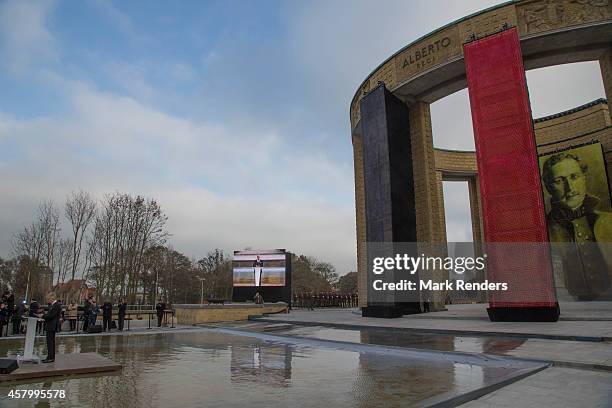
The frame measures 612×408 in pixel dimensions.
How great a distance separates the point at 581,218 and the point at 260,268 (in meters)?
27.7

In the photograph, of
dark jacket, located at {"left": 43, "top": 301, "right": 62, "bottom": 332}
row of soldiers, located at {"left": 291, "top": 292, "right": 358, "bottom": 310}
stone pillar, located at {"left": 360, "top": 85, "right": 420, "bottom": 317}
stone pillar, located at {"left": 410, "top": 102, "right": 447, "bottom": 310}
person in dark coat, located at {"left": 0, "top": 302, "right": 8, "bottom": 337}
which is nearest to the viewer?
dark jacket, located at {"left": 43, "top": 301, "right": 62, "bottom": 332}

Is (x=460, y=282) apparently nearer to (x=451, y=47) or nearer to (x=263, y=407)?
(x=451, y=47)

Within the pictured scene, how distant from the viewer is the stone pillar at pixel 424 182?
22766 millimetres

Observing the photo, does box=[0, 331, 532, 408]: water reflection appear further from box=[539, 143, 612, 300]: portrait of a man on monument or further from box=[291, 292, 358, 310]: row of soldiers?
box=[291, 292, 358, 310]: row of soldiers

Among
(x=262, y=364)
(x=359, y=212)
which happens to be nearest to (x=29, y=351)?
(x=262, y=364)

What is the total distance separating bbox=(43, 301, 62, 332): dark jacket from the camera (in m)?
7.91

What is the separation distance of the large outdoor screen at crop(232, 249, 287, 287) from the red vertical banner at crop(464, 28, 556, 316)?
26.2 metres

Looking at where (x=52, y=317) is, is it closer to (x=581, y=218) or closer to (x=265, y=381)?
(x=265, y=381)

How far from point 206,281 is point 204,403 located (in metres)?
56.6

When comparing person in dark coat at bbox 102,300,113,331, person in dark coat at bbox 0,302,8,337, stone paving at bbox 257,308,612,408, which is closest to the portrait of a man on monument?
stone paving at bbox 257,308,612,408

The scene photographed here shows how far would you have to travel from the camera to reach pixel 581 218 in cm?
2934

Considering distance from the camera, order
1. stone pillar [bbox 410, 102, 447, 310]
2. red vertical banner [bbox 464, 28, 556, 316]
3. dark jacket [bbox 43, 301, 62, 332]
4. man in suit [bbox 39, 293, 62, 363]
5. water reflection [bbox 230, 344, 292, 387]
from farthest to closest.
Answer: stone pillar [bbox 410, 102, 447, 310] → red vertical banner [bbox 464, 28, 556, 316] → dark jacket [bbox 43, 301, 62, 332] → man in suit [bbox 39, 293, 62, 363] → water reflection [bbox 230, 344, 292, 387]

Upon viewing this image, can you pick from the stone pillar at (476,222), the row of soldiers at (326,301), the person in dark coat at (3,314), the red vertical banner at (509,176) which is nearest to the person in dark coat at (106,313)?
the person in dark coat at (3,314)

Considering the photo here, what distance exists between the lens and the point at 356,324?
1581 cm
